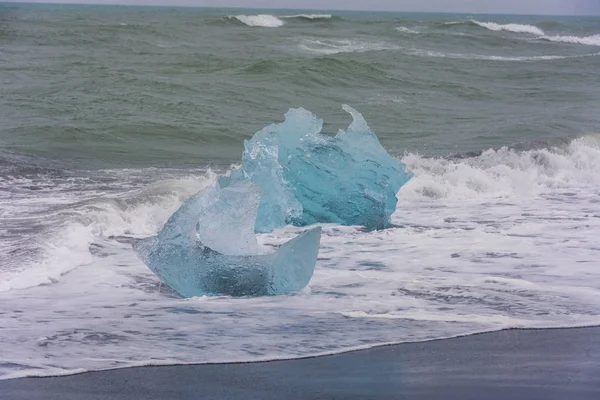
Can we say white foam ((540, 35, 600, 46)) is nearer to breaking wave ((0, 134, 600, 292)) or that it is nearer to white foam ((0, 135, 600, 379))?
breaking wave ((0, 134, 600, 292))

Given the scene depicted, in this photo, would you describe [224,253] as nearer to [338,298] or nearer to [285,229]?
[338,298]

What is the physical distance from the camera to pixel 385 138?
13.2m

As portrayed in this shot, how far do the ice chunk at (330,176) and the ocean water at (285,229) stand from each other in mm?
176

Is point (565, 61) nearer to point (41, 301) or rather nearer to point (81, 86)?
point (81, 86)

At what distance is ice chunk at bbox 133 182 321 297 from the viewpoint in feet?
17.6

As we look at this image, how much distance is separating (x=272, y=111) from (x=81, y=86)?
4.03 metres

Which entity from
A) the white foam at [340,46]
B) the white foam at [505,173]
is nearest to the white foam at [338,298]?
the white foam at [505,173]

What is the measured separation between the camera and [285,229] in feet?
24.3

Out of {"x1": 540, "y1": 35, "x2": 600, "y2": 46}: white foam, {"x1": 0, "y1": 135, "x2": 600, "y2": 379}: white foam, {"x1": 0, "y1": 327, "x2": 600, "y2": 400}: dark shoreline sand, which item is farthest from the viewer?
{"x1": 540, "y1": 35, "x2": 600, "y2": 46}: white foam

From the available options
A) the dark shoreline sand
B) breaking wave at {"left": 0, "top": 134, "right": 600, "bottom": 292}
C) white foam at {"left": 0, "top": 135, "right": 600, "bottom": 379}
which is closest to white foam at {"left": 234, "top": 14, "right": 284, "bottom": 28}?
→ breaking wave at {"left": 0, "top": 134, "right": 600, "bottom": 292}

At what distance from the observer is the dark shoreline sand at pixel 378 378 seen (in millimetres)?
3945

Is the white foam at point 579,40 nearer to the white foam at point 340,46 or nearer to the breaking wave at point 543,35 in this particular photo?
the breaking wave at point 543,35

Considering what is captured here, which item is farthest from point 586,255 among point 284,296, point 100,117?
point 100,117

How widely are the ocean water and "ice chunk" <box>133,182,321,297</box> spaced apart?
122 millimetres
